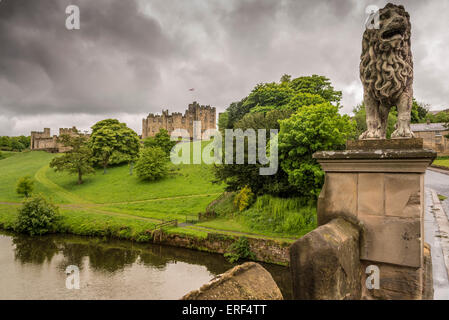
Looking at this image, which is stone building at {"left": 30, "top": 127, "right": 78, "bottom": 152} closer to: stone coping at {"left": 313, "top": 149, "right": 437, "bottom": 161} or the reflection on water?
the reflection on water

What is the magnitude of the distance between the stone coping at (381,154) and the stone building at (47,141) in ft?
275

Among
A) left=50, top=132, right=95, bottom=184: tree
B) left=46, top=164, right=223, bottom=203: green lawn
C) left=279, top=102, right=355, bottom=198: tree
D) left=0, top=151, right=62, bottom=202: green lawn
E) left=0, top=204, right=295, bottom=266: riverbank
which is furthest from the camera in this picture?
left=50, top=132, right=95, bottom=184: tree

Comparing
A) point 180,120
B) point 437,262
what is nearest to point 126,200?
point 437,262

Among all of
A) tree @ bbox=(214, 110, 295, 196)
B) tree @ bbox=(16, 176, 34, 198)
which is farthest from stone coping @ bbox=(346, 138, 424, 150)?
tree @ bbox=(16, 176, 34, 198)

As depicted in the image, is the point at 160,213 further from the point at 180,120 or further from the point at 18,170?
Result: the point at 180,120

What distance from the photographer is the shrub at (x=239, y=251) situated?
57.3 feet

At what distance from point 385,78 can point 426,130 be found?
56145mm

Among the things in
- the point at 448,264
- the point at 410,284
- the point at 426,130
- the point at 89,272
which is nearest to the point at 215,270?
the point at 89,272

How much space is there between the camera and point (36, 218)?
24.7 m

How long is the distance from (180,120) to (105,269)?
3030 inches

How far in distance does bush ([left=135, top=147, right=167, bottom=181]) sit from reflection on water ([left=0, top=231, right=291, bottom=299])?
1566 cm

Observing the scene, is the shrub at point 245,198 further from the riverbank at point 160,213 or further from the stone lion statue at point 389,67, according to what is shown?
the stone lion statue at point 389,67

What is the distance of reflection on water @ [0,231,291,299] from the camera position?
46.7ft
